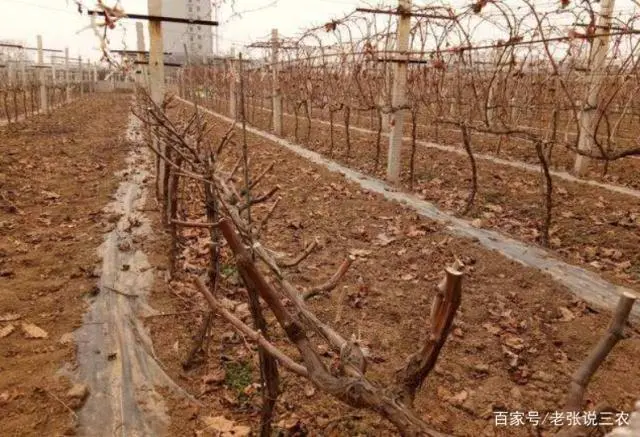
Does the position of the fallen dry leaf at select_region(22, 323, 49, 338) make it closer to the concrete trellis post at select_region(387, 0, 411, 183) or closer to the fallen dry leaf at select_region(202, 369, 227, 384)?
the fallen dry leaf at select_region(202, 369, 227, 384)

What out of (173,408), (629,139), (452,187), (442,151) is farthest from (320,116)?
(173,408)

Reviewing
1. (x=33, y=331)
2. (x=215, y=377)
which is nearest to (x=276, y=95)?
(x=33, y=331)

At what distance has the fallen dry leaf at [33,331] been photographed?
3.41 m

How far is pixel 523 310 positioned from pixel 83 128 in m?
15.4

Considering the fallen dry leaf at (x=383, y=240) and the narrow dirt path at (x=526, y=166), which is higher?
the narrow dirt path at (x=526, y=166)

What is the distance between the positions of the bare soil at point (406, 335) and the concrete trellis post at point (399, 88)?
2.61 metres

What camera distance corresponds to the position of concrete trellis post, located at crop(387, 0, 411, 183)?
24.8 feet

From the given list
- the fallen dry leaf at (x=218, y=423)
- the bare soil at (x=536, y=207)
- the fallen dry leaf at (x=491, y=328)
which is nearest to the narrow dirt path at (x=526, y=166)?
the bare soil at (x=536, y=207)

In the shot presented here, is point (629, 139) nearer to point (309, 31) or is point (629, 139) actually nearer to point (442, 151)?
point (442, 151)

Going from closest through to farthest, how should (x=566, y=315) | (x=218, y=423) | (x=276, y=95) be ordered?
(x=218, y=423) → (x=566, y=315) → (x=276, y=95)

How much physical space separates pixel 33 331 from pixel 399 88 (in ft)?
21.1

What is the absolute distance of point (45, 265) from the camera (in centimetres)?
460

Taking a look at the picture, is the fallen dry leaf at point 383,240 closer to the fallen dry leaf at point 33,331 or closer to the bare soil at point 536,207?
the bare soil at point 536,207

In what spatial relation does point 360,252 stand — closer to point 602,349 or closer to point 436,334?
point 436,334
